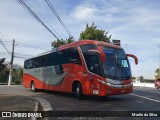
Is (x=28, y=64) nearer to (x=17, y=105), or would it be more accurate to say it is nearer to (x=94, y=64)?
(x=94, y=64)

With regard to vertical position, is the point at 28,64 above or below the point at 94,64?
above

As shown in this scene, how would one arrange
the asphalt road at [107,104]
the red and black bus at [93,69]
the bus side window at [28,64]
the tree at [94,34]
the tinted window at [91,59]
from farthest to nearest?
the tree at [94,34] → the bus side window at [28,64] → the tinted window at [91,59] → the red and black bus at [93,69] → the asphalt road at [107,104]

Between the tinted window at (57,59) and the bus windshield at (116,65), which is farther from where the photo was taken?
the tinted window at (57,59)

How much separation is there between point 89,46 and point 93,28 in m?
32.0

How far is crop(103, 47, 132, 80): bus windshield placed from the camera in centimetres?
1599

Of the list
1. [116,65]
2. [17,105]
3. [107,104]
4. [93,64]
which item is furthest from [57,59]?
[17,105]

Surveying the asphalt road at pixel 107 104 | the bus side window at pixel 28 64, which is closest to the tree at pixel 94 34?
the bus side window at pixel 28 64

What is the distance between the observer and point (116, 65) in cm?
1644

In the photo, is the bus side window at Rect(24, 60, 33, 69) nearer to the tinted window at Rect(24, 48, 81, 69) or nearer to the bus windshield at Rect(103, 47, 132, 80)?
the tinted window at Rect(24, 48, 81, 69)

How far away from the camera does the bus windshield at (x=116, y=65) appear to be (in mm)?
15992

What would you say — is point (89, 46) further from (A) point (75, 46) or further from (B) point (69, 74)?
(B) point (69, 74)

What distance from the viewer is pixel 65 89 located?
1950 cm

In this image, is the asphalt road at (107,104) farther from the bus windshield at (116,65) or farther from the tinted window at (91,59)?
the tinted window at (91,59)

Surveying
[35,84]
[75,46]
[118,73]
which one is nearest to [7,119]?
[118,73]
